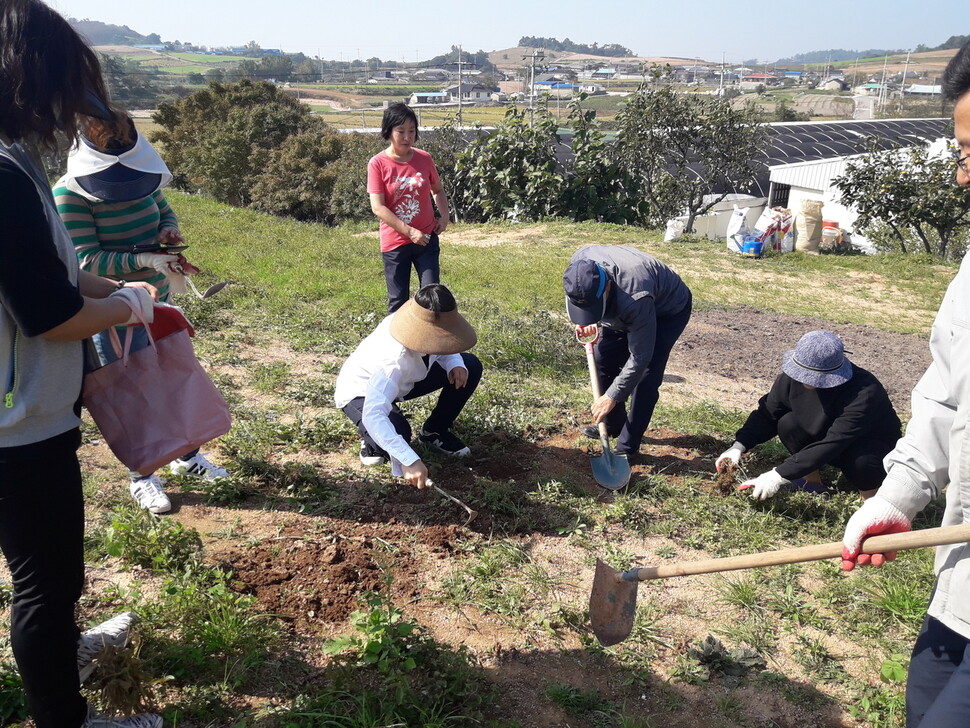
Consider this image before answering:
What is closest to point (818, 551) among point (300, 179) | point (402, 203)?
point (402, 203)

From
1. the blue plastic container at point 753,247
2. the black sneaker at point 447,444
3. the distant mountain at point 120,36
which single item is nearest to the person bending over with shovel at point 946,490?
the black sneaker at point 447,444

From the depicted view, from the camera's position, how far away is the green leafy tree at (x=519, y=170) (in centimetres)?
1359

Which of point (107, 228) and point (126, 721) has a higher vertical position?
point (107, 228)

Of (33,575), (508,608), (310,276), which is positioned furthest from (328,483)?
(310,276)

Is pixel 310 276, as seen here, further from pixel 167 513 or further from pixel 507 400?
pixel 167 513

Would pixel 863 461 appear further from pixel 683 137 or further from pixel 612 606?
pixel 683 137

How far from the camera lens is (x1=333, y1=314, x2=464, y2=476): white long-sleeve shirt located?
3.01m

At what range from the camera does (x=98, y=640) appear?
6.95 feet

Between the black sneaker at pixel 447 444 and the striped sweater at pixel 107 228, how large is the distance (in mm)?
1583

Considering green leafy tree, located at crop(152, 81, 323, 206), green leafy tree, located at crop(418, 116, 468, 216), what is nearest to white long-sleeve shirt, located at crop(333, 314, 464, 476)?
green leafy tree, located at crop(418, 116, 468, 216)

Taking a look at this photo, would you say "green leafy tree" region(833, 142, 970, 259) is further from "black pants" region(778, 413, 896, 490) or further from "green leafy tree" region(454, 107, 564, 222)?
"black pants" region(778, 413, 896, 490)

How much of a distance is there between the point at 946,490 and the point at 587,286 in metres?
1.86

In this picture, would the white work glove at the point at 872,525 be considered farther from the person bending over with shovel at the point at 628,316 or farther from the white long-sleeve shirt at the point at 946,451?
the person bending over with shovel at the point at 628,316

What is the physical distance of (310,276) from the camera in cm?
775
